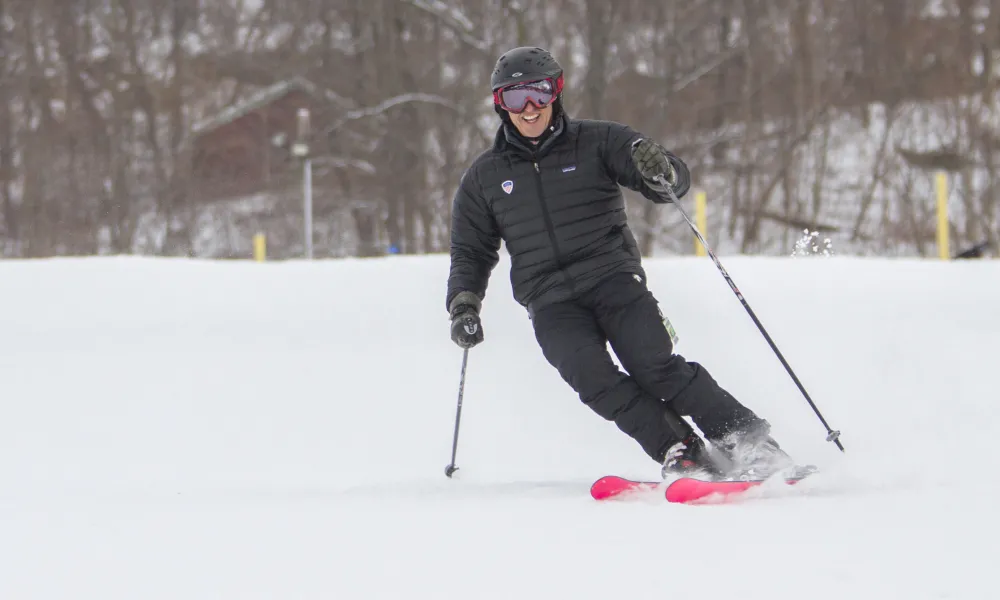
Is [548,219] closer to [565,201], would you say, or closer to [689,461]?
[565,201]

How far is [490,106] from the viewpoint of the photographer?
2209 cm

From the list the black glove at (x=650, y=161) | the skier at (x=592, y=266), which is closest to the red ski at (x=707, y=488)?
the skier at (x=592, y=266)

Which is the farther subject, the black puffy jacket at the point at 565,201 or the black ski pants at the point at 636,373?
the black puffy jacket at the point at 565,201

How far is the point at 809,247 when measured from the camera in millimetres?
21938

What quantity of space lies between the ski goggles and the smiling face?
2cm

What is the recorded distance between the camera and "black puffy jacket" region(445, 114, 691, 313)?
3586 millimetres

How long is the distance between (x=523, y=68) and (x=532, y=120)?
180mm

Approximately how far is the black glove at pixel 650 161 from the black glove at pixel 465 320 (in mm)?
815

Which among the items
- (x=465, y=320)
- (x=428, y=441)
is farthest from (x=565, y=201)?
(x=428, y=441)

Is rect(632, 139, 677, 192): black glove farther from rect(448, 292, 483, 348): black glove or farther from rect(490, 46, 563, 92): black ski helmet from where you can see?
rect(448, 292, 483, 348): black glove

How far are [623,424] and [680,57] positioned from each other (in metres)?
20.9

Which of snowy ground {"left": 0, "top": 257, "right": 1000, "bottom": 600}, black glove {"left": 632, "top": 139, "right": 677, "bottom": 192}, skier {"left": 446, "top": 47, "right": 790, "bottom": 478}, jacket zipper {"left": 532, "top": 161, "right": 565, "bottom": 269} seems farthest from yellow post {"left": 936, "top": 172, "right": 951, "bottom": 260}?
jacket zipper {"left": 532, "top": 161, "right": 565, "bottom": 269}

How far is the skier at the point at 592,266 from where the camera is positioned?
3.44m

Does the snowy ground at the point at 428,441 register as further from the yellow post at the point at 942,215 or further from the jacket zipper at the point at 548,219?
the yellow post at the point at 942,215
